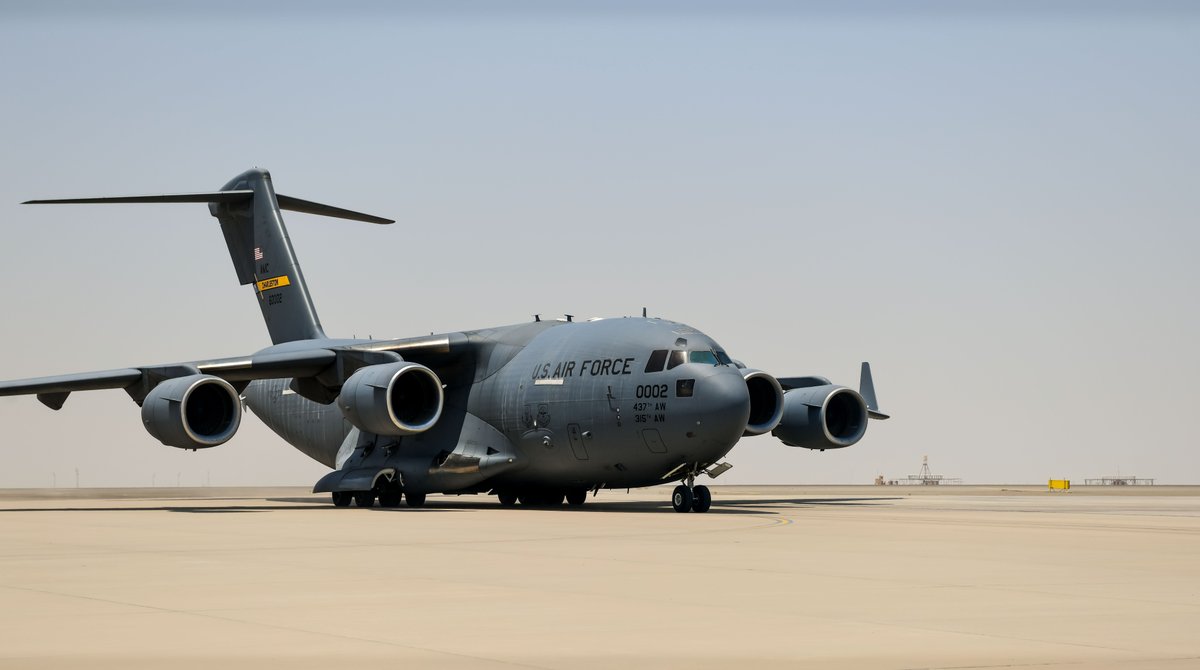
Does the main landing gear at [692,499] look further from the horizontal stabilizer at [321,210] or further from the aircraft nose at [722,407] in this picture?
the horizontal stabilizer at [321,210]

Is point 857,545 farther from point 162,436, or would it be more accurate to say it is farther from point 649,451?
point 162,436

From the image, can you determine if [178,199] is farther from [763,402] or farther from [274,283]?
[763,402]

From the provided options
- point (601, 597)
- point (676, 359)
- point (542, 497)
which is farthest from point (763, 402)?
point (601, 597)

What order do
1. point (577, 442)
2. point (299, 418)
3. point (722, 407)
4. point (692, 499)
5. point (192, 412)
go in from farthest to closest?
point (299, 418) < point (192, 412) < point (577, 442) < point (692, 499) < point (722, 407)

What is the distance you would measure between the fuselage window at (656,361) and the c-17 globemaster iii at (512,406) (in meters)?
0.02

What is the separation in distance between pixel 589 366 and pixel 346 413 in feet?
16.2

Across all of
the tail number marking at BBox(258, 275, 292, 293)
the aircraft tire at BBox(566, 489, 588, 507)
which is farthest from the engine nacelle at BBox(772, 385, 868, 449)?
the tail number marking at BBox(258, 275, 292, 293)

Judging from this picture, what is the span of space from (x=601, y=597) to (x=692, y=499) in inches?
611

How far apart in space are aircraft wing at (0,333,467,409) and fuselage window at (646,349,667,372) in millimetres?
5995

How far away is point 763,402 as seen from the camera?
2895cm

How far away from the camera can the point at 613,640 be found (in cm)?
848

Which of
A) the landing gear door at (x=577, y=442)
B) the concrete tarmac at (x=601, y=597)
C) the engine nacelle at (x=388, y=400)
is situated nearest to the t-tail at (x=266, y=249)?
the engine nacelle at (x=388, y=400)

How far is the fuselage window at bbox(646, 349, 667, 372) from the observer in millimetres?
26625

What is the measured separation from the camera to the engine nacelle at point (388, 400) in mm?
27891
